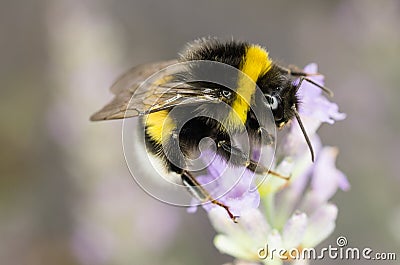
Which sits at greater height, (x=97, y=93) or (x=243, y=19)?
(x=243, y=19)

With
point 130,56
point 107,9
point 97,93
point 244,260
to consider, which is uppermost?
point 107,9

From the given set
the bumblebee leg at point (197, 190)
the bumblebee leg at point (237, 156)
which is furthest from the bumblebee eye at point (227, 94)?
the bumblebee leg at point (197, 190)

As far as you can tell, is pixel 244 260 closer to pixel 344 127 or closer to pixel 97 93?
pixel 97 93

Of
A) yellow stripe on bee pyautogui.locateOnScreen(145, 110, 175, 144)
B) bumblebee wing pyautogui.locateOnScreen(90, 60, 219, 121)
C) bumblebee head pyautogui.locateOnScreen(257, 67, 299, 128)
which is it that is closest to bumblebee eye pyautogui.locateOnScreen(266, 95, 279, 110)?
bumblebee head pyautogui.locateOnScreen(257, 67, 299, 128)

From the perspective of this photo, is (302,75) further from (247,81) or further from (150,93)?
(150,93)

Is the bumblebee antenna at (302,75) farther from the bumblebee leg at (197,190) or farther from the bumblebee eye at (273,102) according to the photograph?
the bumblebee leg at (197,190)

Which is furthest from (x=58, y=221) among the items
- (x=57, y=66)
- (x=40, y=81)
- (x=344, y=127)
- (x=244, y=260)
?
(x=244, y=260)

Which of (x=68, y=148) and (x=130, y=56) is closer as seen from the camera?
(x=68, y=148)
